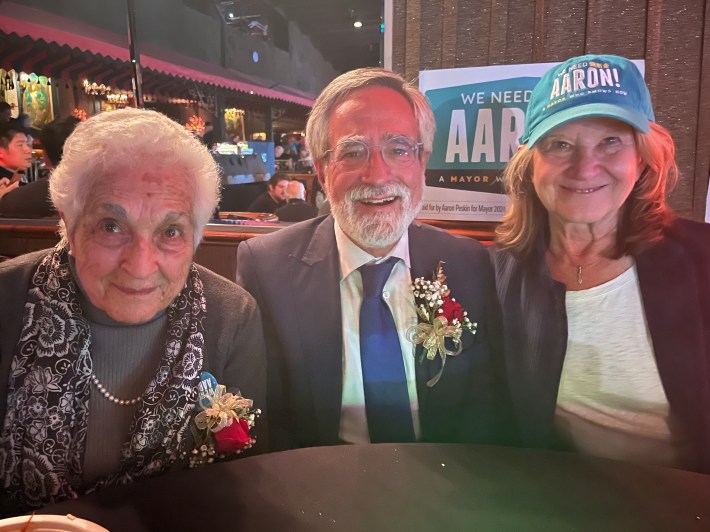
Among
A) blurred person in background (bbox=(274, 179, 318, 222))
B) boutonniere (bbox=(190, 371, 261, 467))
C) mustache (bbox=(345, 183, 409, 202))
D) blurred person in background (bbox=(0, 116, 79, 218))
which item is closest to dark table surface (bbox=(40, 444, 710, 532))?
boutonniere (bbox=(190, 371, 261, 467))

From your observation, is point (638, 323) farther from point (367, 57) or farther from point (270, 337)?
point (367, 57)

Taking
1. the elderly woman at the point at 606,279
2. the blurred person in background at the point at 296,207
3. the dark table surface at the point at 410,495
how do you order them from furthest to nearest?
the blurred person in background at the point at 296,207 → the elderly woman at the point at 606,279 → the dark table surface at the point at 410,495

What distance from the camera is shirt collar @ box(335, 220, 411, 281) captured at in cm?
163

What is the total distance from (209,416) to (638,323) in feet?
3.85

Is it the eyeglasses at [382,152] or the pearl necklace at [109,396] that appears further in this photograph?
the eyeglasses at [382,152]

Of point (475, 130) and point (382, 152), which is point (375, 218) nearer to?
point (382, 152)

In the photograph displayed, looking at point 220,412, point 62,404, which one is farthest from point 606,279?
point 62,404

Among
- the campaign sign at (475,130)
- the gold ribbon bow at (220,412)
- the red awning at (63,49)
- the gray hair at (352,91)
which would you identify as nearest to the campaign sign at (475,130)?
the campaign sign at (475,130)

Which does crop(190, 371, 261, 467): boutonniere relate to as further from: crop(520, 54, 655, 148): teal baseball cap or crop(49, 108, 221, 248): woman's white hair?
crop(520, 54, 655, 148): teal baseball cap

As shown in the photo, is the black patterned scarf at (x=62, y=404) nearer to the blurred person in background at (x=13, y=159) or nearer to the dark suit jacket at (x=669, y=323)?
the dark suit jacket at (x=669, y=323)

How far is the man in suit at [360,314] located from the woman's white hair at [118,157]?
0.39 metres

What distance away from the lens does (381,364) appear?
162cm

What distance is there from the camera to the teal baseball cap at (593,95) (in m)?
1.35

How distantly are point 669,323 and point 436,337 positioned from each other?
0.62 metres
